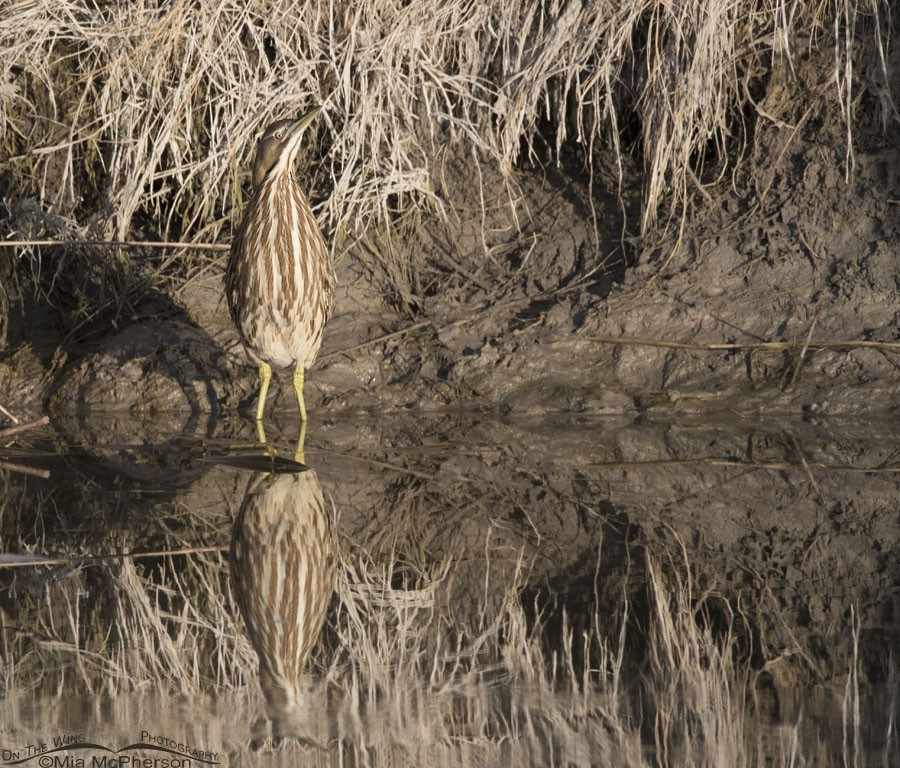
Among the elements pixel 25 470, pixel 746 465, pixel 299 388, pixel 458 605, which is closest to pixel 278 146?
pixel 299 388

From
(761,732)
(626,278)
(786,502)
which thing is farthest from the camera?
(626,278)

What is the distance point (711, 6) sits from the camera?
227 inches

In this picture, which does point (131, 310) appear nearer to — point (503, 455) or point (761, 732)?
point (503, 455)

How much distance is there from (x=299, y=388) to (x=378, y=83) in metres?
1.64

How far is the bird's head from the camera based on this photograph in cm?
546

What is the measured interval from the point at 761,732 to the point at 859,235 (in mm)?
4117

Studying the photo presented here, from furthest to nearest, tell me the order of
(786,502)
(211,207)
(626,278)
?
(211,207) → (626,278) → (786,502)

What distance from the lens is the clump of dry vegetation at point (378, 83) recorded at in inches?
238

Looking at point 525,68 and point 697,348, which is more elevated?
point 525,68

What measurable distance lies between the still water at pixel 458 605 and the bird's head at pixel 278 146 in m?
1.36

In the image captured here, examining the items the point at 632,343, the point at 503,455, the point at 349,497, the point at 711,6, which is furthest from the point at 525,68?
the point at 349,497

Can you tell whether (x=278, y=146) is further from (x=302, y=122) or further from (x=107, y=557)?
(x=107, y=557)

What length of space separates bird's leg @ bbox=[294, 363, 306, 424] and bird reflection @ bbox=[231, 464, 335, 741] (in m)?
1.09

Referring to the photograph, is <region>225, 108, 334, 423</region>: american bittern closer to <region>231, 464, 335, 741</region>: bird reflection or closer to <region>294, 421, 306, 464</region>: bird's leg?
<region>294, 421, 306, 464</region>: bird's leg
